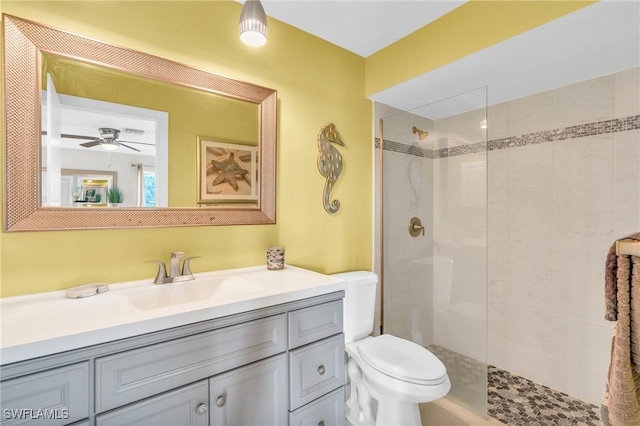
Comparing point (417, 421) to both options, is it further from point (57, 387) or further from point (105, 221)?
point (105, 221)

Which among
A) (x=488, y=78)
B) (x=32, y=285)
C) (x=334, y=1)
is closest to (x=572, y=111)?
(x=488, y=78)

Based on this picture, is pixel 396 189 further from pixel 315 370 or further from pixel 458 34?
pixel 315 370

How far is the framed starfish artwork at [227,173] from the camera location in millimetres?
1568

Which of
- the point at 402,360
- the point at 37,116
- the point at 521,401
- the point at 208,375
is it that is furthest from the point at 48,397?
the point at 521,401

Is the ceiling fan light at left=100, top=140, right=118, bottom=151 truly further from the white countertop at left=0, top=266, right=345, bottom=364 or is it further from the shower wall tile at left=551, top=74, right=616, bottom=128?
the shower wall tile at left=551, top=74, right=616, bottom=128

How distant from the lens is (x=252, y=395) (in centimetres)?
117

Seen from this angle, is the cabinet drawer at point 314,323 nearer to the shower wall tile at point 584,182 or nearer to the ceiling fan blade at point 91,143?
the ceiling fan blade at point 91,143

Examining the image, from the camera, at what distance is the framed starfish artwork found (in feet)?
5.15

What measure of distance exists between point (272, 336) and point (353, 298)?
0.76 meters

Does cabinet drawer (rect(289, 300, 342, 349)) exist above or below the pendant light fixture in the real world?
below

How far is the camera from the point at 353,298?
1.87m

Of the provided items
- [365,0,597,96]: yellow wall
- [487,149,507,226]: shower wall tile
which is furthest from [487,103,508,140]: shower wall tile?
[365,0,597,96]: yellow wall

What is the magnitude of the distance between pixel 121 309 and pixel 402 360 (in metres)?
1.35

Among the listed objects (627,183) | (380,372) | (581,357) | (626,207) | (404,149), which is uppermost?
(404,149)
